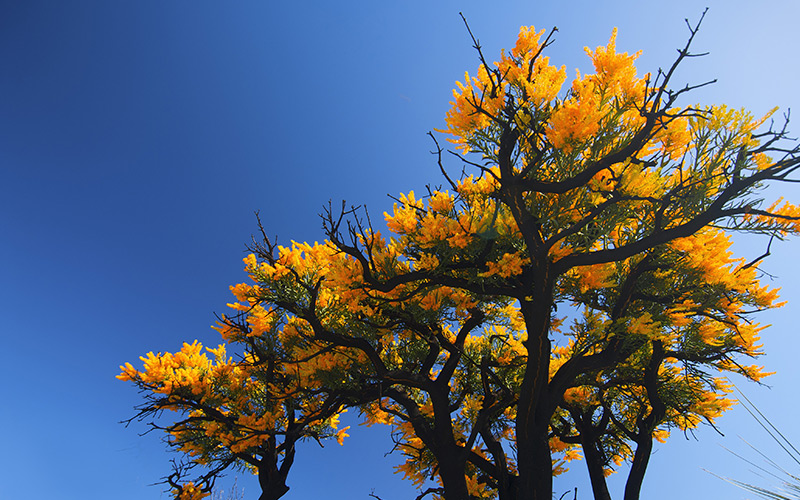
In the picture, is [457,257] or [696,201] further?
[457,257]

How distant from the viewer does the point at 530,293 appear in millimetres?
7234

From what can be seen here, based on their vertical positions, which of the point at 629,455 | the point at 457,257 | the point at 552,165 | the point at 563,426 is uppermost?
the point at 552,165

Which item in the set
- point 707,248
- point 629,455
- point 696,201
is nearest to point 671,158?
point 696,201

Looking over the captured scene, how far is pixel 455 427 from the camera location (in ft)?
35.3

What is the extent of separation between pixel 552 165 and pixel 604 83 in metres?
1.29

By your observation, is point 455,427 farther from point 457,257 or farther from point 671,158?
point 671,158

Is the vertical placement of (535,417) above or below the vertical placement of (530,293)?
below

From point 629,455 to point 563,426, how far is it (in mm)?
1780

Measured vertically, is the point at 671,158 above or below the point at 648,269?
above

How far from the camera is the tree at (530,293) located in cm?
568

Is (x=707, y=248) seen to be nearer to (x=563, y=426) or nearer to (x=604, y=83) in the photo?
(x=604, y=83)

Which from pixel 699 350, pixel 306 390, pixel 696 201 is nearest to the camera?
pixel 696 201

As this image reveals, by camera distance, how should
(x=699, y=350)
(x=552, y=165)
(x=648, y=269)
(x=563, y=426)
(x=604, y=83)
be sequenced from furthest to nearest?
(x=563, y=426) < (x=699, y=350) < (x=648, y=269) < (x=552, y=165) < (x=604, y=83)

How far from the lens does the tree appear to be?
5684 millimetres
